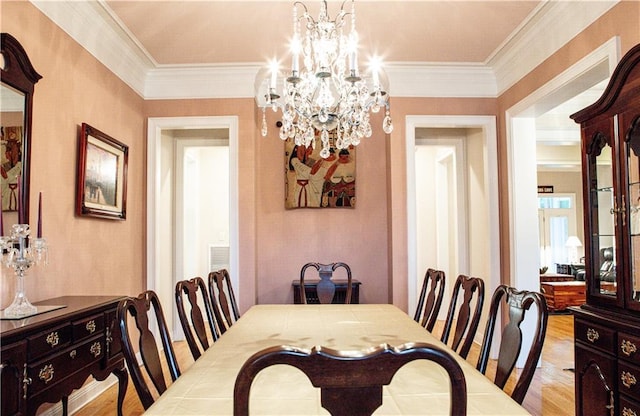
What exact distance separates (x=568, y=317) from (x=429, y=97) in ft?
13.8

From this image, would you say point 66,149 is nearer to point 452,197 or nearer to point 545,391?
point 545,391

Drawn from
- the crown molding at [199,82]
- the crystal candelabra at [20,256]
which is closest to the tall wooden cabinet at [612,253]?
the crystal candelabra at [20,256]

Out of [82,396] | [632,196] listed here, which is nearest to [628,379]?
[632,196]

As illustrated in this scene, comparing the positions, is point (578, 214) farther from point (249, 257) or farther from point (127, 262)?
point (127, 262)

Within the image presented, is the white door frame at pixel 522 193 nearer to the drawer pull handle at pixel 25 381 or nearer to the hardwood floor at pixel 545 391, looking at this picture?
the hardwood floor at pixel 545 391

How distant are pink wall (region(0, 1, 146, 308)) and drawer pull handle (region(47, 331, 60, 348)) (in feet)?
1.38

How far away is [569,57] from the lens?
10.1 feet

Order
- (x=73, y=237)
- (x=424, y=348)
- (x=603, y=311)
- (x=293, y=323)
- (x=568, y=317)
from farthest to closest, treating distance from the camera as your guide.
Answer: (x=568, y=317) → (x=73, y=237) → (x=293, y=323) → (x=603, y=311) → (x=424, y=348)

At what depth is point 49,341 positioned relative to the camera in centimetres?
205

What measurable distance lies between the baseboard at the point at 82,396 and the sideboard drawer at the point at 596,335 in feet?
9.51

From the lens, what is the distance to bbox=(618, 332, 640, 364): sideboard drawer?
6.29 ft

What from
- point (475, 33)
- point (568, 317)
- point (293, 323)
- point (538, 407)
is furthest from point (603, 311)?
point (568, 317)

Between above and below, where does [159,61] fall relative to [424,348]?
above

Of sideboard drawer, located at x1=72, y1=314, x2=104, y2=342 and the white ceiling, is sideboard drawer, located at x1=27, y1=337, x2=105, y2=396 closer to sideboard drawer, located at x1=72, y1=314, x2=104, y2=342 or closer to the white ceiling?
sideboard drawer, located at x1=72, y1=314, x2=104, y2=342
